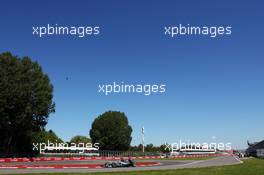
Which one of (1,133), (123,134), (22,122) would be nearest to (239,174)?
(22,122)

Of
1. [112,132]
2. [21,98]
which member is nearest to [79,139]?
[112,132]

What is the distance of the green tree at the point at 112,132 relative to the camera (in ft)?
407

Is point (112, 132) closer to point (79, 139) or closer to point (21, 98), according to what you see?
point (79, 139)

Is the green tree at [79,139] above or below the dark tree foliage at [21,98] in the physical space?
below

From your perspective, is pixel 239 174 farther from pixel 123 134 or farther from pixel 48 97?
pixel 123 134

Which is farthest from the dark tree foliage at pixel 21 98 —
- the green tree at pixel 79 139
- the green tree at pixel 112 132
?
the green tree at pixel 79 139

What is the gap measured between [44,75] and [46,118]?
24.8 feet

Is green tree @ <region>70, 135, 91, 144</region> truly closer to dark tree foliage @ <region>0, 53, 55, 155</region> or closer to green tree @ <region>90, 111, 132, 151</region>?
green tree @ <region>90, 111, 132, 151</region>

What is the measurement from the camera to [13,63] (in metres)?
70.9

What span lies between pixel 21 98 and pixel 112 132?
2255 inches

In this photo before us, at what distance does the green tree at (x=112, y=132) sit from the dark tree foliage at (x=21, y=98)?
4898 cm

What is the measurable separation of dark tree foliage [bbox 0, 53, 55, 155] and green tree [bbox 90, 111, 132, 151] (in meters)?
49.0

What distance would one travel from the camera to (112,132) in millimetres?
124125

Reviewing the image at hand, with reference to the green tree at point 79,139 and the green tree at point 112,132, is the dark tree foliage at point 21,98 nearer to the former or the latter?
the green tree at point 112,132
